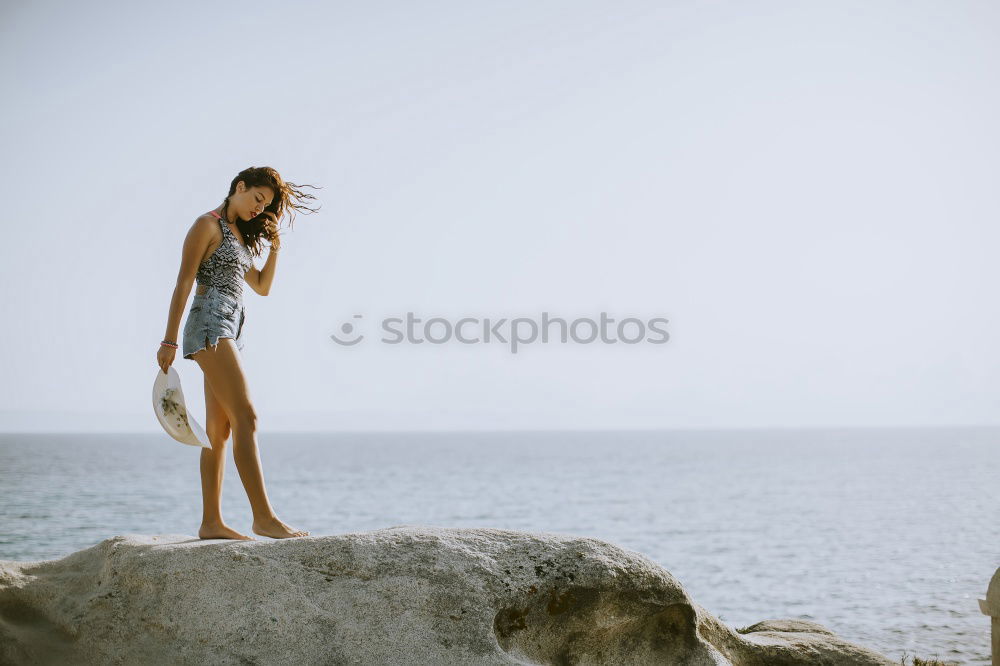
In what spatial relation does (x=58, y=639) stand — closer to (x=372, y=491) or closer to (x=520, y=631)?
(x=520, y=631)

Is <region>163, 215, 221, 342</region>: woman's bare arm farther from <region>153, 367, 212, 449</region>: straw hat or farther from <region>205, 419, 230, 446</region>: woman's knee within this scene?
<region>205, 419, 230, 446</region>: woman's knee

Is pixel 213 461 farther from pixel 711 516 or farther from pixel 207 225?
pixel 711 516

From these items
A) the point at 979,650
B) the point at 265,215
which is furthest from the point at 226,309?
the point at 979,650

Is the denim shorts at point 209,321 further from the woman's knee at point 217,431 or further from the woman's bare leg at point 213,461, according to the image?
the woman's knee at point 217,431

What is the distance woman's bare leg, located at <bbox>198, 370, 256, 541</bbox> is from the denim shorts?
0.25 m

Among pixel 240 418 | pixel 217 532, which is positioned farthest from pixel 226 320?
pixel 217 532

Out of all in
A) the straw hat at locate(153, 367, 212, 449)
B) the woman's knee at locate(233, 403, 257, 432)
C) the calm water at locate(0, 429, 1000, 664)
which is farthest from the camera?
the calm water at locate(0, 429, 1000, 664)

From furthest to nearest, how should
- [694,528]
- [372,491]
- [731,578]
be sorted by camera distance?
[372,491] < [694,528] < [731,578]

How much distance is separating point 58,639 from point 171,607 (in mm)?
740

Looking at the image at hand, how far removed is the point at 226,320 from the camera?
545cm

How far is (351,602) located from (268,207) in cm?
253

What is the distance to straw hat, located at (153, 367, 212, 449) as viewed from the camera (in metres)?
5.22

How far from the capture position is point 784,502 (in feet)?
166

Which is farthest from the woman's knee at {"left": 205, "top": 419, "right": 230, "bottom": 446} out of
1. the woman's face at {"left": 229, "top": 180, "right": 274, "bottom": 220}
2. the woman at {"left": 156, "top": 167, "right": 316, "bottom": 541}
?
the woman's face at {"left": 229, "top": 180, "right": 274, "bottom": 220}
